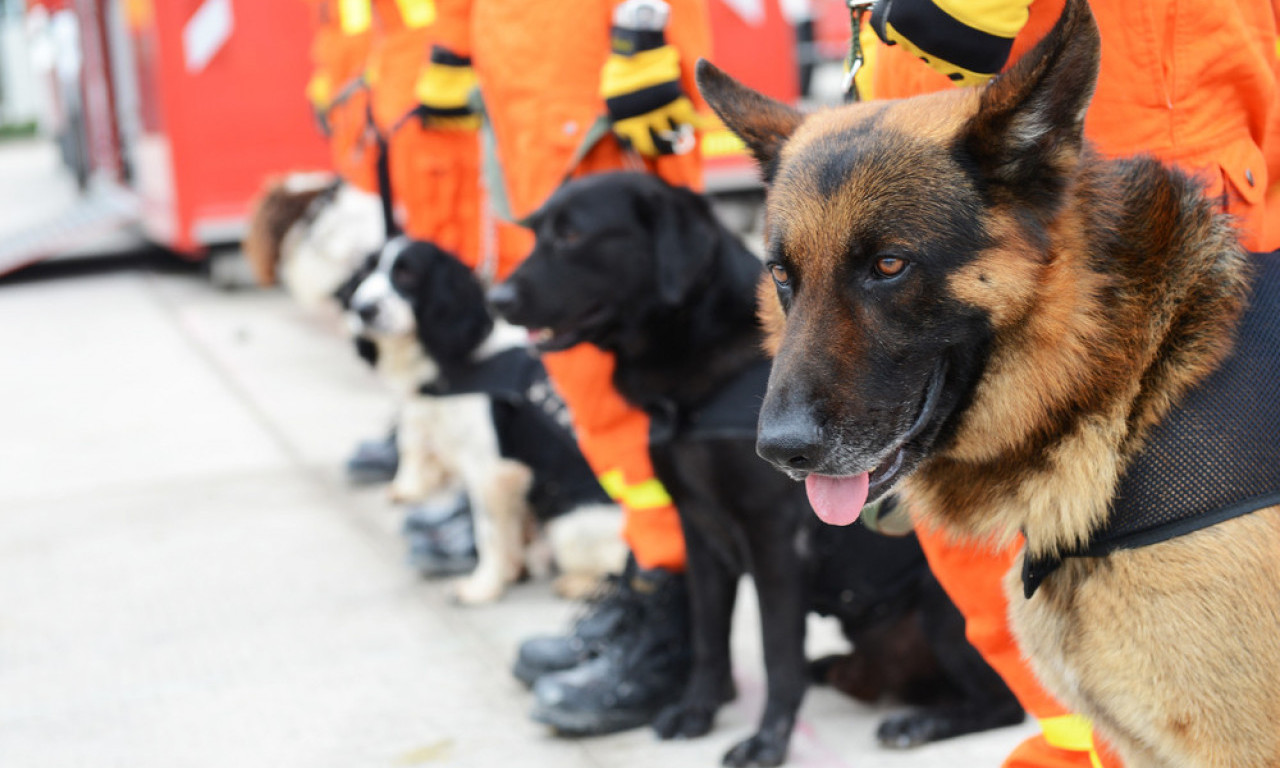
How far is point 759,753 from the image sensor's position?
8.86 ft

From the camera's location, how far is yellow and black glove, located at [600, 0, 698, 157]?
2863 millimetres

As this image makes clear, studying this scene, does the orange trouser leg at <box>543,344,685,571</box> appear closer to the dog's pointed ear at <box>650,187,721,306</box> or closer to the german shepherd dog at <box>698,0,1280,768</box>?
the dog's pointed ear at <box>650,187,721,306</box>

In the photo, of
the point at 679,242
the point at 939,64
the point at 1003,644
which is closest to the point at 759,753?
the point at 1003,644

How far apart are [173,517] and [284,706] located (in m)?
1.88

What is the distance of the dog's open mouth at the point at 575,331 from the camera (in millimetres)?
2965

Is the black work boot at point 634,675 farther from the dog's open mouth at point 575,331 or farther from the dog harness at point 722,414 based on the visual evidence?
the dog's open mouth at point 575,331

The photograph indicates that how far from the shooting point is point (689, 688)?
301 cm

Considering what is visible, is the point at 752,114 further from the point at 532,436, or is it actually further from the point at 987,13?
the point at 532,436

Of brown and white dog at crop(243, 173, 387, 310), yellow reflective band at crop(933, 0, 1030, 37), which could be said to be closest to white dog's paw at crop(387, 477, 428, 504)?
brown and white dog at crop(243, 173, 387, 310)

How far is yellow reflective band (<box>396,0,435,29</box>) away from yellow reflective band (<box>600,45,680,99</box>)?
173 cm

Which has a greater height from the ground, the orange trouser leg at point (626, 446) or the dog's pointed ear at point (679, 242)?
the dog's pointed ear at point (679, 242)

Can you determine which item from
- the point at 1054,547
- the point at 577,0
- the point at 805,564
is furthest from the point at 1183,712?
the point at 577,0

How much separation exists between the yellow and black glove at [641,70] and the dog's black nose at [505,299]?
519 mm

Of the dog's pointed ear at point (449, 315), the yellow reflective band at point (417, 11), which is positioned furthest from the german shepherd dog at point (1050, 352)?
the yellow reflective band at point (417, 11)
